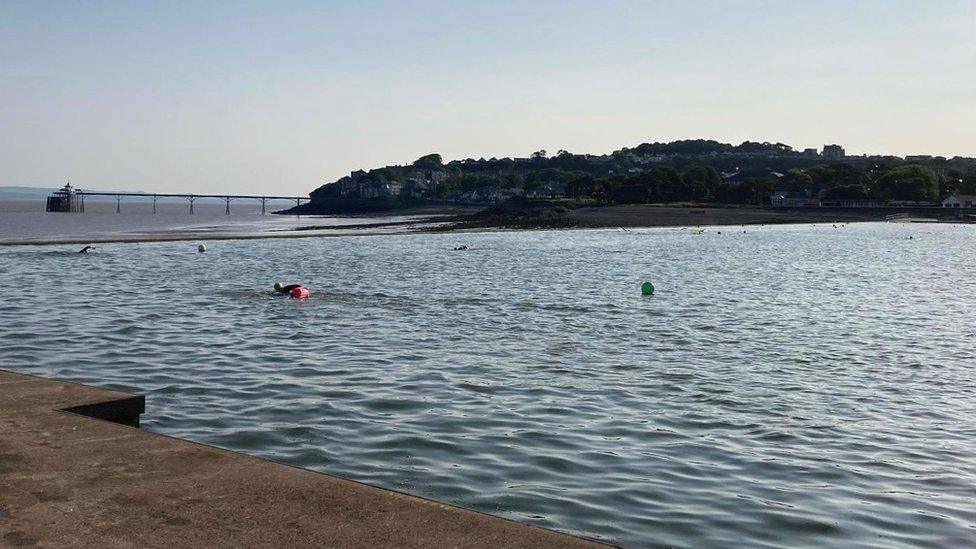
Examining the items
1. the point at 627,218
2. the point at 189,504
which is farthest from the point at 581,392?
the point at 627,218

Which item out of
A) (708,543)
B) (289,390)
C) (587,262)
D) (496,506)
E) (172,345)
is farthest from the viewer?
(587,262)

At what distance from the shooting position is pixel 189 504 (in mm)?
6715

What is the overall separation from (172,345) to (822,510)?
13935 mm

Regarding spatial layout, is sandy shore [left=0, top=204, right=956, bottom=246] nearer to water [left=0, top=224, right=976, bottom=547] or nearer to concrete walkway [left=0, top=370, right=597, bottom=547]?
water [left=0, top=224, right=976, bottom=547]

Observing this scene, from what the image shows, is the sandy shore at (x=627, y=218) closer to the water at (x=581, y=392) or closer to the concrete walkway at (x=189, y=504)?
the water at (x=581, y=392)

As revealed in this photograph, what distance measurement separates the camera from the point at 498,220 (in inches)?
5192

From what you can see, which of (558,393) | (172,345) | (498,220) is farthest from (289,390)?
(498,220)

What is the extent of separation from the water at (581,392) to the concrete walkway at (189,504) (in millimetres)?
2169

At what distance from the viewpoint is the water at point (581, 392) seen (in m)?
9.40

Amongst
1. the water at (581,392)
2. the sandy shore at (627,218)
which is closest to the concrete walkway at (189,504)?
the water at (581,392)

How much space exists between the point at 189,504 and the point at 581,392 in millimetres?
8868

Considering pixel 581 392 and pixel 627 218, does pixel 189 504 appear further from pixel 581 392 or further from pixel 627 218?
pixel 627 218

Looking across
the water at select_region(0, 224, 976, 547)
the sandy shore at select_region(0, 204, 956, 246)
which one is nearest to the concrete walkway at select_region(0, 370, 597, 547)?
the water at select_region(0, 224, 976, 547)

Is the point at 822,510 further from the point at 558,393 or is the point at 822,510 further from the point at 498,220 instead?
the point at 498,220
